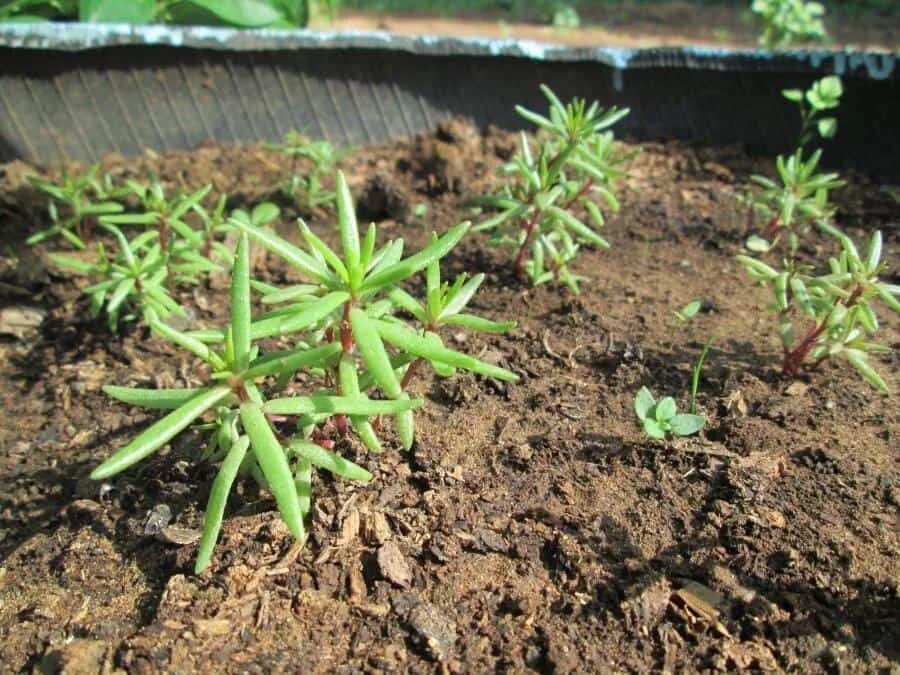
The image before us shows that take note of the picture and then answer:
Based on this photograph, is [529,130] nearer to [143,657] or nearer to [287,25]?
Result: [287,25]

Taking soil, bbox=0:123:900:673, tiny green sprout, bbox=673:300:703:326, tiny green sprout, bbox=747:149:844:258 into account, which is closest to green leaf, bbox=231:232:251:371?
soil, bbox=0:123:900:673

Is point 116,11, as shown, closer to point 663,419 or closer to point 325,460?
point 325,460

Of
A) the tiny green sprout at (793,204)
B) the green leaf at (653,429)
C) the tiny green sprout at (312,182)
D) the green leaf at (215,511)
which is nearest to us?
the green leaf at (215,511)

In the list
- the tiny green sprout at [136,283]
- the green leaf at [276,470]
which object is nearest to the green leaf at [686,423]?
the green leaf at [276,470]

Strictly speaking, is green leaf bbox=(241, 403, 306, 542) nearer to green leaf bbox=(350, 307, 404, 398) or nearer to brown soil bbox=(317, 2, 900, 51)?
green leaf bbox=(350, 307, 404, 398)

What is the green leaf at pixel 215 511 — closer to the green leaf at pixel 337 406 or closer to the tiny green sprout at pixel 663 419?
the green leaf at pixel 337 406

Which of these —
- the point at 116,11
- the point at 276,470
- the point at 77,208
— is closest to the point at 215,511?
the point at 276,470
